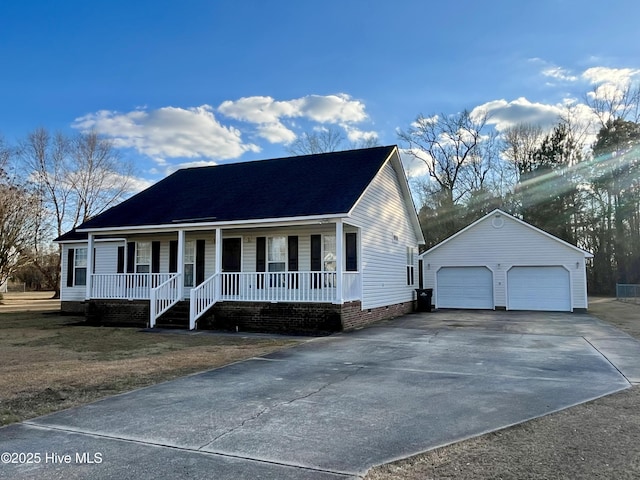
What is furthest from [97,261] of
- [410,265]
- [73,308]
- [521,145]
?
[521,145]

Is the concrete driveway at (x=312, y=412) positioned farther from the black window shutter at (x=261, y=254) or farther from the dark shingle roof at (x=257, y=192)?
the black window shutter at (x=261, y=254)

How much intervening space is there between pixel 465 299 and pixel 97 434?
21.5m

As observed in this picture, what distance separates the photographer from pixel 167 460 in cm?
412

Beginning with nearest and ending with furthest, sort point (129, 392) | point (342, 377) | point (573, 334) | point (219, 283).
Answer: point (129, 392) → point (342, 377) → point (573, 334) → point (219, 283)

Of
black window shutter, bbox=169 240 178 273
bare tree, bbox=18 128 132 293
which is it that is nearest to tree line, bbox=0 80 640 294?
bare tree, bbox=18 128 132 293

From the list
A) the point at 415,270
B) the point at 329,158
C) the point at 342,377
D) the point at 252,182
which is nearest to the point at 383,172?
the point at 329,158

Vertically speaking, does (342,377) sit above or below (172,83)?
below

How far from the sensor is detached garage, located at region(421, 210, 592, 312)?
21.9m

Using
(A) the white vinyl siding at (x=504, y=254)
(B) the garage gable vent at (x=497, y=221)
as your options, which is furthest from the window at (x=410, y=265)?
(B) the garage gable vent at (x=497, y=221)

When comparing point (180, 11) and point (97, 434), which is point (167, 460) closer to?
point (97, 434)

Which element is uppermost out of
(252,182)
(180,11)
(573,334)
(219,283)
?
(180,11)

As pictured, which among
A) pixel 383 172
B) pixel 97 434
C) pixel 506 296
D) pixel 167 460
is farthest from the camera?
pixel 506 296

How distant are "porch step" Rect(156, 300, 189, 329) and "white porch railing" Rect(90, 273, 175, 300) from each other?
4.20 feet

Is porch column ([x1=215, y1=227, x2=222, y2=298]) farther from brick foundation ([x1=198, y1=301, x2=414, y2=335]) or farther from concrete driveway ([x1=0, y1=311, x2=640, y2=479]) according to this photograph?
concrete driveway ([x1=0, y1=311, x2=640, y2=479])
